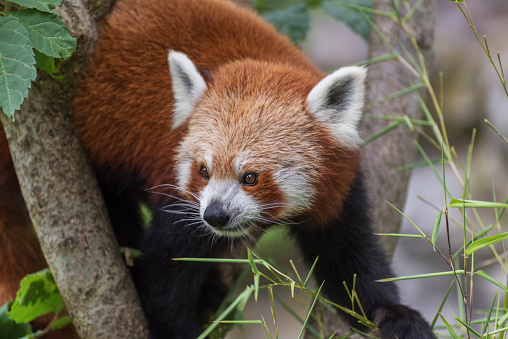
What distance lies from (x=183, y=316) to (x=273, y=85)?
48.7 inches

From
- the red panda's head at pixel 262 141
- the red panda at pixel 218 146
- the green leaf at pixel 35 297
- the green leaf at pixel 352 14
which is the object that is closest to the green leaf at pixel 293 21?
the green leaf at pixel 352 14

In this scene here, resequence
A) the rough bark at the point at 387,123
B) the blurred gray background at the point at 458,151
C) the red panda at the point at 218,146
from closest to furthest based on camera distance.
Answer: the red panda at the point at 218,146 < the rough bark at the point at 387,123 < the blurred gray background at the point at 458,151

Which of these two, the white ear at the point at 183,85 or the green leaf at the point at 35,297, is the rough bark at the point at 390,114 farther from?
the green leaf at the point at 35,297

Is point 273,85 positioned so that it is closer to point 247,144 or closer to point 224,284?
point 247,144

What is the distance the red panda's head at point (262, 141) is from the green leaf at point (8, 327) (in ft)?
3.28

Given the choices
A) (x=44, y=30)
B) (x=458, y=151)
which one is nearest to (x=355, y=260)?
(x=44, y=30)

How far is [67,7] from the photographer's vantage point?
7.87ft

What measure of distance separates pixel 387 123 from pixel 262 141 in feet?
4.11

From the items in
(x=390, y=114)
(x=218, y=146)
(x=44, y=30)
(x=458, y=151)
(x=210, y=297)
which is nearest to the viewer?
(x=44, y=30)

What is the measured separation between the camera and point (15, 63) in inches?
76.0

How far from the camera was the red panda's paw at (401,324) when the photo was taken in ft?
8.40

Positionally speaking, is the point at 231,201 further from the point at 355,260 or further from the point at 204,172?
the point at 355,260

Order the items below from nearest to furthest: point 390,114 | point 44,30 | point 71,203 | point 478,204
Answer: point 478,204
point 44,30
point 71,203
point 390,114

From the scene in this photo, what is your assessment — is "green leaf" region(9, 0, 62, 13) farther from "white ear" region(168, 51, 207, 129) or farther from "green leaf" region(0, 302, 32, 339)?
"green leaf" region(0, 302, 32, 339)
